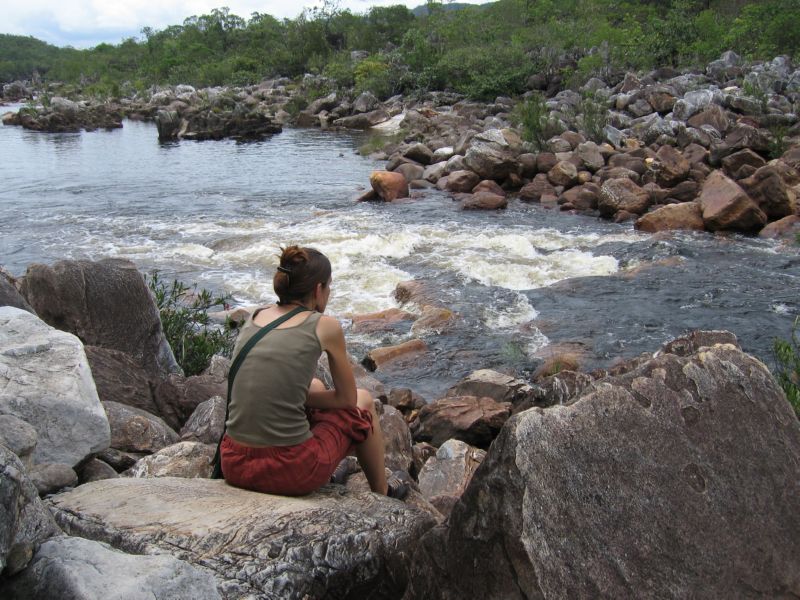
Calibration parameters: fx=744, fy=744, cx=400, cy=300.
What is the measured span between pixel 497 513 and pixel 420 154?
1962 cm

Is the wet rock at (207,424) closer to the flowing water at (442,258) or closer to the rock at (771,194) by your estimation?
the flowing water at (442,258)

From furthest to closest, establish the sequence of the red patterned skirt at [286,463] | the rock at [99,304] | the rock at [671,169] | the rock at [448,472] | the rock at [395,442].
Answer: the rock at [671,169], the rock at [99,304], the rock at [395,442], the rock at [448,472], the red patterned skirt at [286,463]

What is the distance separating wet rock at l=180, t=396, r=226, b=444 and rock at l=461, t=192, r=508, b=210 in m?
12.1

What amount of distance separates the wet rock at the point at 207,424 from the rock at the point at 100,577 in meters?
2.36

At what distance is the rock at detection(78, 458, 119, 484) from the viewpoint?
11.9 feet

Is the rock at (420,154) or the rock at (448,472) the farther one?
the rock at (420,154)

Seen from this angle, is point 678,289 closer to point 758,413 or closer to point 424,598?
point 758,413

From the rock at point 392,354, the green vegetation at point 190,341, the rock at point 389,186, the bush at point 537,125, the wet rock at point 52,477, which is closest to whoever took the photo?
the wet rock at point 52,477

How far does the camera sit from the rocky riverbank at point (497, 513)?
224 centimetres

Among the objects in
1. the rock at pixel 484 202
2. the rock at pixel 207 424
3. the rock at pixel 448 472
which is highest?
the rock at pixel 207 424

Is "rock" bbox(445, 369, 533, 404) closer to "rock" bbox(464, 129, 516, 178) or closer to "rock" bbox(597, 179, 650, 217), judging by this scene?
"rock" bbox(597, 179, 650, 217)

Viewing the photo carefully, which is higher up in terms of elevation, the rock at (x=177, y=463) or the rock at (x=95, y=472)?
the rock at (x=95, y=472)

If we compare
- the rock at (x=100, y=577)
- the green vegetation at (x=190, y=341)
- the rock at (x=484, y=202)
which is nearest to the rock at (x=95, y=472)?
the rock at (x=100, y=577)

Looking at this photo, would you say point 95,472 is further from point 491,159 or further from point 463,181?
point 491,159
